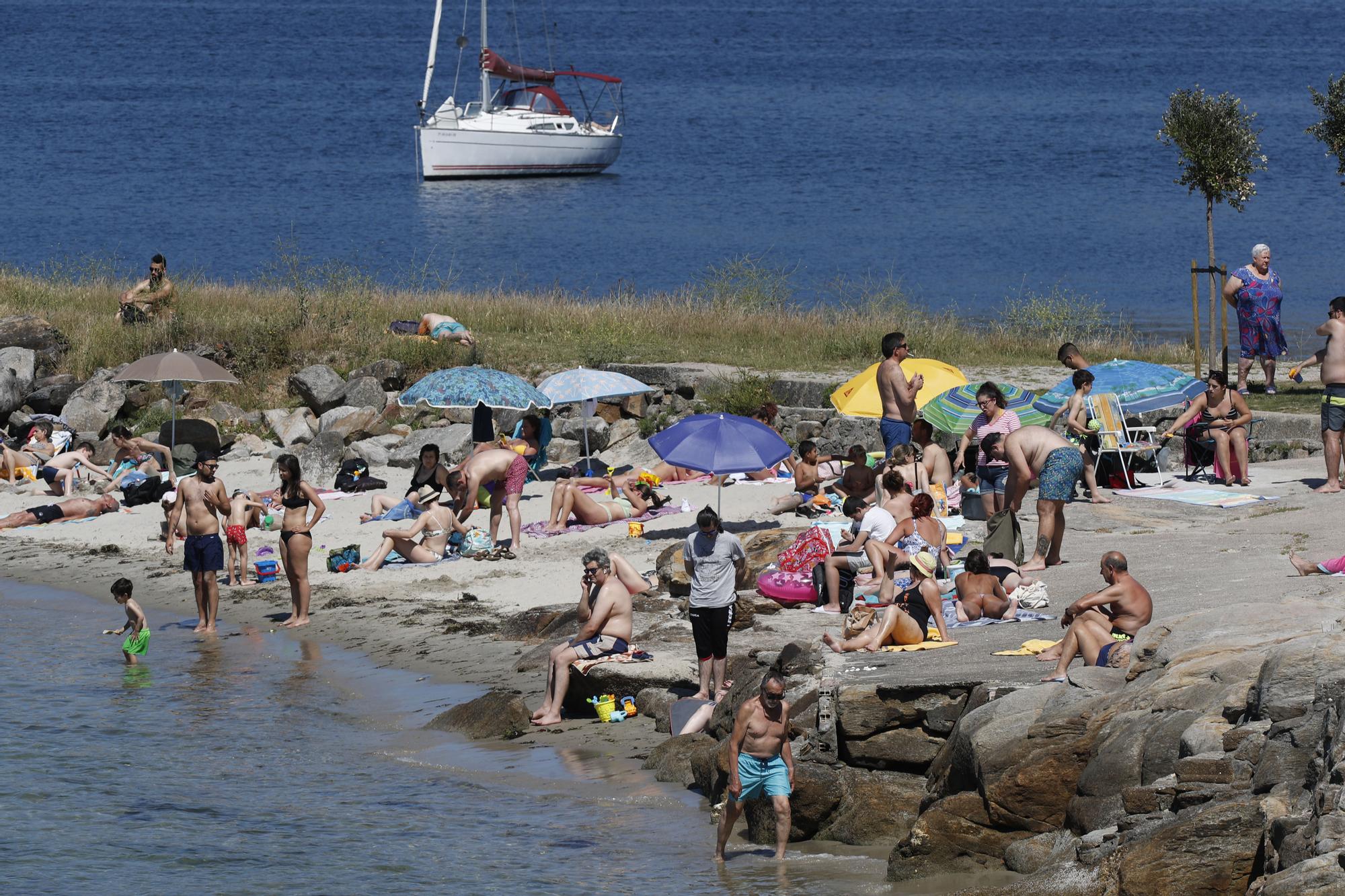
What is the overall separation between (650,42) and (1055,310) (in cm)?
7376

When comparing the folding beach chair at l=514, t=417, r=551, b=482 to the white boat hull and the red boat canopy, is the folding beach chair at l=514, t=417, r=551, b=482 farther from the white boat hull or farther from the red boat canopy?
the red boat canopy

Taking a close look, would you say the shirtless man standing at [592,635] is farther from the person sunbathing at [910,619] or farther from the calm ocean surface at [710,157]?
the calm ocean surface at [710,157]

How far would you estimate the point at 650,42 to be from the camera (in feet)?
317

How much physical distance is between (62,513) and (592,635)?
959 cm

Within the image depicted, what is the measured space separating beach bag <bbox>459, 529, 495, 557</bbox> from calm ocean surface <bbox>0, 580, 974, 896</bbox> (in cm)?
233

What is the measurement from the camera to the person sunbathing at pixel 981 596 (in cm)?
1190

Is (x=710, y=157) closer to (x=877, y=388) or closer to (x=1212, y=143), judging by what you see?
(x=1212, y=143)

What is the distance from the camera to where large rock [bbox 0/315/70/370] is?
23.3 metres

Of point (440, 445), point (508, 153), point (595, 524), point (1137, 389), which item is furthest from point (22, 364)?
point (508, 153)

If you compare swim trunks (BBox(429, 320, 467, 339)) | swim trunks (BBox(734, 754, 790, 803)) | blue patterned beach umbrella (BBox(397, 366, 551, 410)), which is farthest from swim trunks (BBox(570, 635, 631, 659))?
swim trunks (BBox(429, 320, 467, 339))

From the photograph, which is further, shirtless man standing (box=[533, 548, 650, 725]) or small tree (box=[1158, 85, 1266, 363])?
small tree (box=[1158, 85, 1266, 363])

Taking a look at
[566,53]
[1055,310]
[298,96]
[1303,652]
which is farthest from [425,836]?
[566,53]

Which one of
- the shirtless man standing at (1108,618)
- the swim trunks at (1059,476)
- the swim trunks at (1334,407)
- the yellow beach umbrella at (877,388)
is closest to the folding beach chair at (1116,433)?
the yellow beach umbrella at (877,388)

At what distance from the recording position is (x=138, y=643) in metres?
14.0
